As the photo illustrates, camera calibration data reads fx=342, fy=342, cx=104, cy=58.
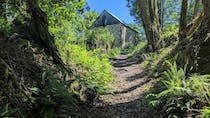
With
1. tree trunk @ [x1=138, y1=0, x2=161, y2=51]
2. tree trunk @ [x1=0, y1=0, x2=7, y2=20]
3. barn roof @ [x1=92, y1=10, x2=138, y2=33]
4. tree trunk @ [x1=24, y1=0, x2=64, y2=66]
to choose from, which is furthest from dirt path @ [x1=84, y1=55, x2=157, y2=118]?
barn roof @ [x1=92, y1=10, x2=138, y2=33]

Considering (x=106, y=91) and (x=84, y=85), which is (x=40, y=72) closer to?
(x=84, y=85)

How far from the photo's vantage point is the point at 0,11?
28.5 ft

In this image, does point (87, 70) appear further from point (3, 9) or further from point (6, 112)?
point (6, 112)

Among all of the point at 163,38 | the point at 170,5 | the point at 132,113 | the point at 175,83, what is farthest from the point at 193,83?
the point at 170,5

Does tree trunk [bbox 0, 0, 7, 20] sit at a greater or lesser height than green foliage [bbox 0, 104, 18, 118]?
greater

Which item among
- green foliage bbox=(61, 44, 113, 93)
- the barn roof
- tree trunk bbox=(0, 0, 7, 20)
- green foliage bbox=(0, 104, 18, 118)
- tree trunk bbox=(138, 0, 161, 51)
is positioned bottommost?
green foliage bbox=(0, 104, 18, 118)

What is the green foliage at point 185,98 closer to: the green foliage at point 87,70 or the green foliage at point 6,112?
the green foliage at point 87,70

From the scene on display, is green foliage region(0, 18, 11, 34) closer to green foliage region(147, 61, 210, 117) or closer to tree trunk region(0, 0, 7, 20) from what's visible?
tree trunk region(0, 0, 7, 20)

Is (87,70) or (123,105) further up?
(87,70)

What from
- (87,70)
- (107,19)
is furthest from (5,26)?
(107,19)

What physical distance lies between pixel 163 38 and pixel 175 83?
12.1 meters

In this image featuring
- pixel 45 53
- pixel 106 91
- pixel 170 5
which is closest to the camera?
pixel 45 53

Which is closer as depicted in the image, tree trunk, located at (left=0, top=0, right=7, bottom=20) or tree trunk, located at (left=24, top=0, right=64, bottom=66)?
tree trunk, located at (left=24, top=0, right=64, bottom=66)

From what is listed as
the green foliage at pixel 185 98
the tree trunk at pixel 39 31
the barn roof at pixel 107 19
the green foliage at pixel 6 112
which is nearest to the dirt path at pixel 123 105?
the green foliage at pixel 185 98
